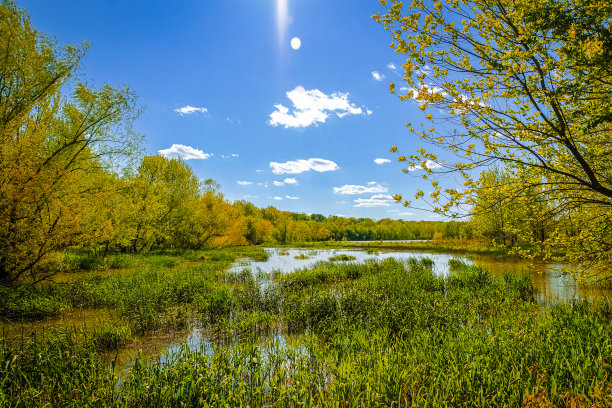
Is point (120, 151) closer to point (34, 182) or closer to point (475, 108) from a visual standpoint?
point (34, 182)

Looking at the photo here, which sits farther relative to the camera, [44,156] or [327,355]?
[44,156]

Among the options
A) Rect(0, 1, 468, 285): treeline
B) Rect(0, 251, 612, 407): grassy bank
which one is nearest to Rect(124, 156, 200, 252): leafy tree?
Rect(0, 1, 468, 285): treeline

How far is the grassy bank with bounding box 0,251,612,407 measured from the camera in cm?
420

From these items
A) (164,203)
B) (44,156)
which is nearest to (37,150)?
(44,156)

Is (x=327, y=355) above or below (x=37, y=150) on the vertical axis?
below

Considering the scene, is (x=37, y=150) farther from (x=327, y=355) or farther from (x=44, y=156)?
(x=327, y=355)

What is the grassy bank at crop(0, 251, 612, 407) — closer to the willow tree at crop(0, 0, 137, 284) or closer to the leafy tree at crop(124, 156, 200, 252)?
the willow tree at crop(0, 0, 137, 284)

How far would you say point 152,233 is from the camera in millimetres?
29109

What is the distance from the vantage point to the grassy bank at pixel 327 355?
13.8 ft

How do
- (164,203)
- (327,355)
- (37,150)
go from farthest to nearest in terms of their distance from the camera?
(164,203)
(37,150)
(327,355)

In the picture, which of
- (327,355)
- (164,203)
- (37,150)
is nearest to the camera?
(327,355)

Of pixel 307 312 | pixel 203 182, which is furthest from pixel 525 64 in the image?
pixel 203 182

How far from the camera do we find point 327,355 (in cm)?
591

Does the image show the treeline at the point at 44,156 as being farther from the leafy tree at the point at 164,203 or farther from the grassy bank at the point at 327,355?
the leafy tree at the point at 164,203
